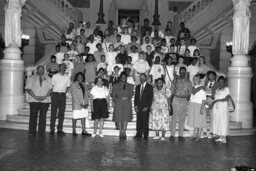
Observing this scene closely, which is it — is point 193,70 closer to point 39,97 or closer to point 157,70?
point 157,70

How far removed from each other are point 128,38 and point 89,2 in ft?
31.1

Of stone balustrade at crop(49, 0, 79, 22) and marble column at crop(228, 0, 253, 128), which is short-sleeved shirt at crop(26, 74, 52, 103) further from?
stone balustrade at crop(49, 0, 79, 22)

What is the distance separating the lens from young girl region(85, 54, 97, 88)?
49.0ft

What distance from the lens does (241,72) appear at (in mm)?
14969

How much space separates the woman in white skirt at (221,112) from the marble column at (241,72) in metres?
A: 2.56

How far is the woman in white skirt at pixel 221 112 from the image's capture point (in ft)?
40.6

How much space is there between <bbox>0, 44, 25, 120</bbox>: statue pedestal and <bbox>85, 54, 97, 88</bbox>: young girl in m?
2.22

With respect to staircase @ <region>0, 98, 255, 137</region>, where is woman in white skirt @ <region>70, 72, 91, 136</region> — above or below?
above

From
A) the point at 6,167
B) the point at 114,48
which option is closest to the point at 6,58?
the point at 114,48

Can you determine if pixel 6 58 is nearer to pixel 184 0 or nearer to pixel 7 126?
pixel 7 126

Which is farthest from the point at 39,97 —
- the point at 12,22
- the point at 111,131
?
the point at 12,22

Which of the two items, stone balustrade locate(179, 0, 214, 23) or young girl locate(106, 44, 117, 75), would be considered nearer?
young girl locate(106, 44, 117, 75)

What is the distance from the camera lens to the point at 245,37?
15.2 m

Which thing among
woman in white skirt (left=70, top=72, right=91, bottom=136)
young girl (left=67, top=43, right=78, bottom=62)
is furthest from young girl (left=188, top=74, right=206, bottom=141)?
young girl (left=67, top=43, right=78, bottom=62)
